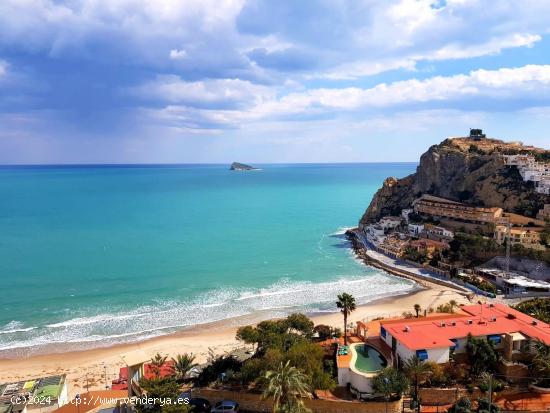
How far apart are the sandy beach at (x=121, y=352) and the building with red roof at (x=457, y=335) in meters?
14.1

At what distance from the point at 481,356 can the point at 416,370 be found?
4.87m

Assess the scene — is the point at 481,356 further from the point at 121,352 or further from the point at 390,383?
the point at 121,352

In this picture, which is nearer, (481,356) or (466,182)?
(481,356)

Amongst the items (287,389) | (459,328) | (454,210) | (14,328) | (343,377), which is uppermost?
(454,210)

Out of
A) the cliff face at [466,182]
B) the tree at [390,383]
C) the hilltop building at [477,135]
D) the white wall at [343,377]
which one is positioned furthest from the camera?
the hilltop building at [477,135]

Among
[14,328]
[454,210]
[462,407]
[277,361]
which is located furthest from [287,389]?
[454,210]

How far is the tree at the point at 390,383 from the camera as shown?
20.2 metres

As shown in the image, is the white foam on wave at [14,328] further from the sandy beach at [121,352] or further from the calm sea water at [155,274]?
the sandy beach at [121,352]

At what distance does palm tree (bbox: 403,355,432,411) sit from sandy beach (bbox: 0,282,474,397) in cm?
1720

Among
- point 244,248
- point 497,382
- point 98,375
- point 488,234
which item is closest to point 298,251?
point 244,248

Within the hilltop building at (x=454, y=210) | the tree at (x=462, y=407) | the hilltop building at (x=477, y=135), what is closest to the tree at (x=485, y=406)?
the tree at (x=462, y=407)

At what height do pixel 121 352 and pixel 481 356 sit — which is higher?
pixel 481 356

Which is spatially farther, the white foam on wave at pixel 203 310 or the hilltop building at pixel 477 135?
the hilltop building at pixel 477 135

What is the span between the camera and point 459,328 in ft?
85.1
